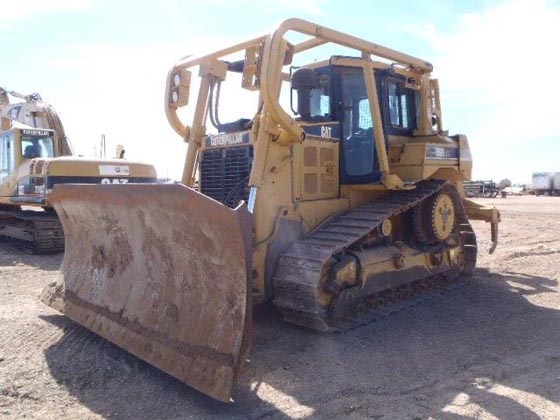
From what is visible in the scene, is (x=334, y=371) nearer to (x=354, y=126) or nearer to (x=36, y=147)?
(x=354, y=126)

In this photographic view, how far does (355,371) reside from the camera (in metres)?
4.55

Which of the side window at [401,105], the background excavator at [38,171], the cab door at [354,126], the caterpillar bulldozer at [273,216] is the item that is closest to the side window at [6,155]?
the background excavator at [38,171]

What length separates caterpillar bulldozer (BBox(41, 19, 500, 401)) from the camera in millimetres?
4254

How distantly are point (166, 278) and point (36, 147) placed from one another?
31.5 ft

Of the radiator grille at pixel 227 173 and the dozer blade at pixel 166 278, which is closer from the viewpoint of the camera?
the dozer blade at pixel 166 278

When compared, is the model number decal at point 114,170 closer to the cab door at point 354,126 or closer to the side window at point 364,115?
the cab door at point 354,126

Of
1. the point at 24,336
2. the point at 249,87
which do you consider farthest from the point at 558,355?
the point at 24,336

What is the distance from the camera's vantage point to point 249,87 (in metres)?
6.33

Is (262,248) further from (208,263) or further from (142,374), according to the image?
(142,374)

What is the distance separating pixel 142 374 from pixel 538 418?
2.90 metres

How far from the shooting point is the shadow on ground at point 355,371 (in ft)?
12.7

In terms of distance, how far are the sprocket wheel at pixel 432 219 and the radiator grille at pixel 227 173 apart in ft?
7.74

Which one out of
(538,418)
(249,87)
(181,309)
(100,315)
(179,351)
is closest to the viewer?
(538,418)

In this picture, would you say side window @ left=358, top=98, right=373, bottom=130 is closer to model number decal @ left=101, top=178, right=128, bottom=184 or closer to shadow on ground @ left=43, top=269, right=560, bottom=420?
shadow on ground @ left=43, top=269, right=560, bottom=420
